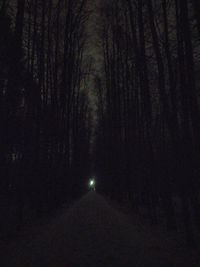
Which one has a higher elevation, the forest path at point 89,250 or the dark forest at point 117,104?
the dark forest at point 117,104

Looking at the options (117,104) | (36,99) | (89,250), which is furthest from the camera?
(117,104)

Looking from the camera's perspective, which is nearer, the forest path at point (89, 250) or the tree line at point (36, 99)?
the forest path at point (89, 250)

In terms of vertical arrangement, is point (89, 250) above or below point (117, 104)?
below

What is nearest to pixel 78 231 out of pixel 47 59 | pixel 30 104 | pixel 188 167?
pixel 188 167

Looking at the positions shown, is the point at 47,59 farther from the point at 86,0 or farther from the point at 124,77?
the point at 124,77

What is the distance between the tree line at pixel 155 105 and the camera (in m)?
7.17

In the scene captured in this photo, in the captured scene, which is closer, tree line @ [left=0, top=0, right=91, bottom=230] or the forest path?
the forest path

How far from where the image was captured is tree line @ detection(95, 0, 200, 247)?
7.17m

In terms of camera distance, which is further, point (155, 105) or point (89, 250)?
point (155, 105)

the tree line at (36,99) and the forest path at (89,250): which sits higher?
the tree line at (36,99)

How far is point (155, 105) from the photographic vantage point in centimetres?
2267

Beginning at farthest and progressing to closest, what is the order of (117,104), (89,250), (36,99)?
(117,104), (36,99), (89,250)

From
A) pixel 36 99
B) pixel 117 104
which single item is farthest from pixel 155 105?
pixel 36 99

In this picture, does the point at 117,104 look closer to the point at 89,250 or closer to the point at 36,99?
the point at 36,99
